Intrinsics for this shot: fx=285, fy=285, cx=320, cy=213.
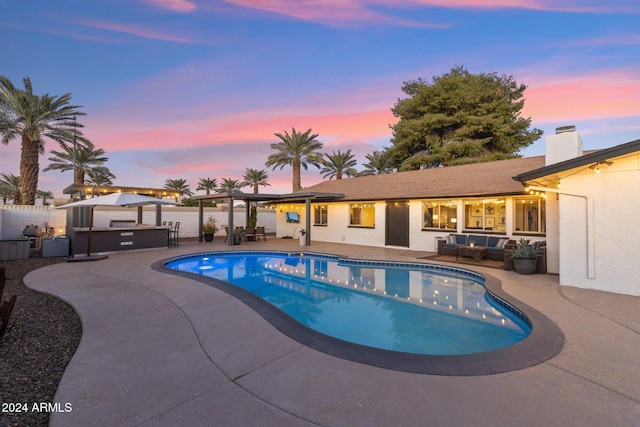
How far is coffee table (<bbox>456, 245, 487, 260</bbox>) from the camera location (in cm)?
1091

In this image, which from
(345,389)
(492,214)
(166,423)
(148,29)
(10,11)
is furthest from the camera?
(492,214)

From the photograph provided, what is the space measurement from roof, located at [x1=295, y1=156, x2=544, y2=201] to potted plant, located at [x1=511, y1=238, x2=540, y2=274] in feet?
10.8

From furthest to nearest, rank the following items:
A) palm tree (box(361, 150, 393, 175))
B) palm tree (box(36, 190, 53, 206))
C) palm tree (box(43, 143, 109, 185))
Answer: palm tree (box(36, 190, 53, 206)) → palm tree (box(361, 150, 393, 175)) → palm tree (box(43, 143, 109, 185))

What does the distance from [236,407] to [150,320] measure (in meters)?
2.97

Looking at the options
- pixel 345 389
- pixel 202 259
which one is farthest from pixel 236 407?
pixel 202 259

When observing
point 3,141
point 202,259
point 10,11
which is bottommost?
point 202,259

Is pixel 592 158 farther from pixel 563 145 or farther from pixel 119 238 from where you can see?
pixel 119 238

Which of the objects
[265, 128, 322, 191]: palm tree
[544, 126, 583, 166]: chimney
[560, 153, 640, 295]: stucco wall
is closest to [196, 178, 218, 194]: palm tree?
[265, 128, 322, 191]: palm tree

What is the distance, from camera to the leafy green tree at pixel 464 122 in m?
24.8

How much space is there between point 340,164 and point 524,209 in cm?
1953

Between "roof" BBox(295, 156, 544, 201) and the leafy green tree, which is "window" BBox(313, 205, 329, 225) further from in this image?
the leafy green tree

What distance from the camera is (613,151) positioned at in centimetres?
596

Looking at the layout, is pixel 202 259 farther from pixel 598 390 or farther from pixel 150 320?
pixel 598 390

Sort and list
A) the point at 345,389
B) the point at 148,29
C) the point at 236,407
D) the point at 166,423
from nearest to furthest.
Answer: the point at 166,423, the point at 236,407, the point at 345,389, the point at 148,29
